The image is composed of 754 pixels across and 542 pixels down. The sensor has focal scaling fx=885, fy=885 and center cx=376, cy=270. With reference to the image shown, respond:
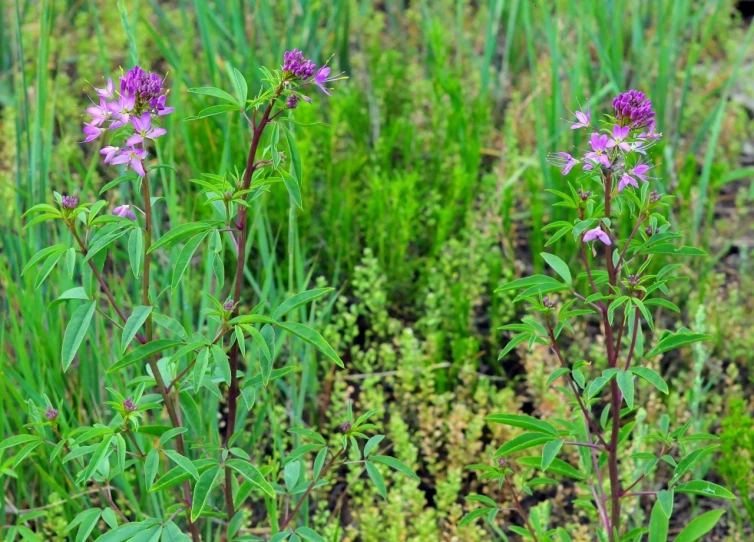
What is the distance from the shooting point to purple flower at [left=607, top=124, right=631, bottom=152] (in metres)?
1.48

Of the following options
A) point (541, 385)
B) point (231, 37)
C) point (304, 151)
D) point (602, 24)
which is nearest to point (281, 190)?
point (304, 151)

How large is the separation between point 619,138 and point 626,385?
0.42 metres

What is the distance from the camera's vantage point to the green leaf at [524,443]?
1651 mm

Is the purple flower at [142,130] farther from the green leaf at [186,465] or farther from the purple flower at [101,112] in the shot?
the green leaf at [186,465]

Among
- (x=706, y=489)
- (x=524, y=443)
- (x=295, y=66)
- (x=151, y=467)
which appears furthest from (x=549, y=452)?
(x=295, y=66)

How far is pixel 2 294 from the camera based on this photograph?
274cm

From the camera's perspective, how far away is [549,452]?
1.61 meters

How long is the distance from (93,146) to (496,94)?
1.68 m

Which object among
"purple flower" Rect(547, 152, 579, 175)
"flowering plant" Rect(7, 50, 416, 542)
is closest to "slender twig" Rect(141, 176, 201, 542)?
"flowering plant" Rect(7, 50, 416, 542)

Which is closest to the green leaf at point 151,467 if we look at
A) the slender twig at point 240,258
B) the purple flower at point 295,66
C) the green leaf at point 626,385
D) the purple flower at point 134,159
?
the slender twig at point 240,258

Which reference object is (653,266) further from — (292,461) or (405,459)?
(292,461)

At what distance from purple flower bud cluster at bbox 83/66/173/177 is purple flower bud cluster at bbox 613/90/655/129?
0.77m

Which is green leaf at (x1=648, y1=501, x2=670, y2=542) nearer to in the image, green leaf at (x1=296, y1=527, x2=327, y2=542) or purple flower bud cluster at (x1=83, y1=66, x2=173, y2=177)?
green leaf at (x1=296, y1=527, x2=327, y2=542)

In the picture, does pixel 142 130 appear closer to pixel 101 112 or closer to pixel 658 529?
pixel 101 112
